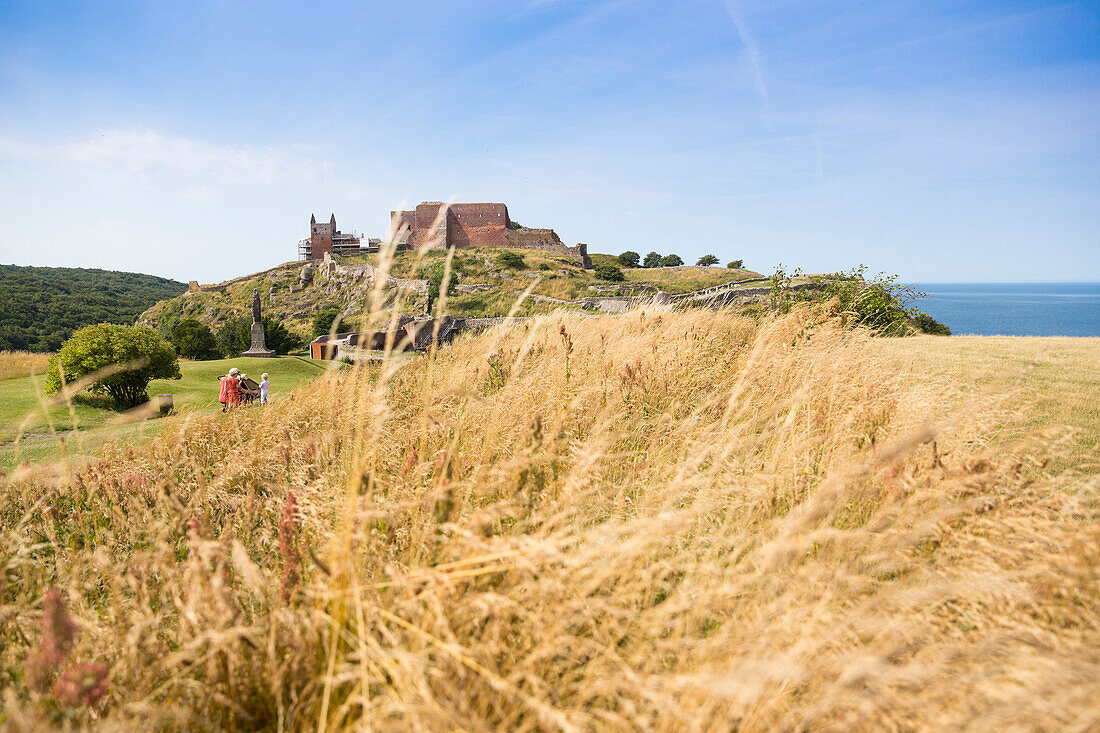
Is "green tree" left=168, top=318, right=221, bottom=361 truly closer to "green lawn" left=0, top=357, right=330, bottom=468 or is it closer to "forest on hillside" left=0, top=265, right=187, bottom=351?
"forest on hillside" left=0, top=265, right=187, bottom=351

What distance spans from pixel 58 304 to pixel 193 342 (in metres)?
53.1

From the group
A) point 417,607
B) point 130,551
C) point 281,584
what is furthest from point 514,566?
point 130,551

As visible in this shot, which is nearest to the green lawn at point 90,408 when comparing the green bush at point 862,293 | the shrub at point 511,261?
the green bush at point 862,293

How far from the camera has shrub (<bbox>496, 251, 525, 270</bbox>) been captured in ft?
167

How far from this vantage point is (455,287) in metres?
47.4

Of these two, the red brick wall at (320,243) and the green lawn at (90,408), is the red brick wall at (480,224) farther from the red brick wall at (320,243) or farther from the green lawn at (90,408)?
the green lawn at (90,408)

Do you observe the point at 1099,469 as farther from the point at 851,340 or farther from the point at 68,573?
the point at 68,573

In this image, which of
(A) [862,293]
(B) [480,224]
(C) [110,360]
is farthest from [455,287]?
(A) [862,293]

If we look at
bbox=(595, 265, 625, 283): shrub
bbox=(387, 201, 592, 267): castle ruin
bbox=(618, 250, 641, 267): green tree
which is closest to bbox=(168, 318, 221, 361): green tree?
bbox=(387, 201, 592, 267): castle ruin

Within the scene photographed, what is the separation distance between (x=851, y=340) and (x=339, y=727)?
5364 millimetres

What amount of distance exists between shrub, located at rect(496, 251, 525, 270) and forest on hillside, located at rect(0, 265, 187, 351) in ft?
106

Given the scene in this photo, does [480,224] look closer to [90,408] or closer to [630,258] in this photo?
[630,258]

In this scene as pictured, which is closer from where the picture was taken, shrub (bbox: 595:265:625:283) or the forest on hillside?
shrub (bbox: 595:265:625:283)

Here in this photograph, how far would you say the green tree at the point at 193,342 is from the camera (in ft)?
103
